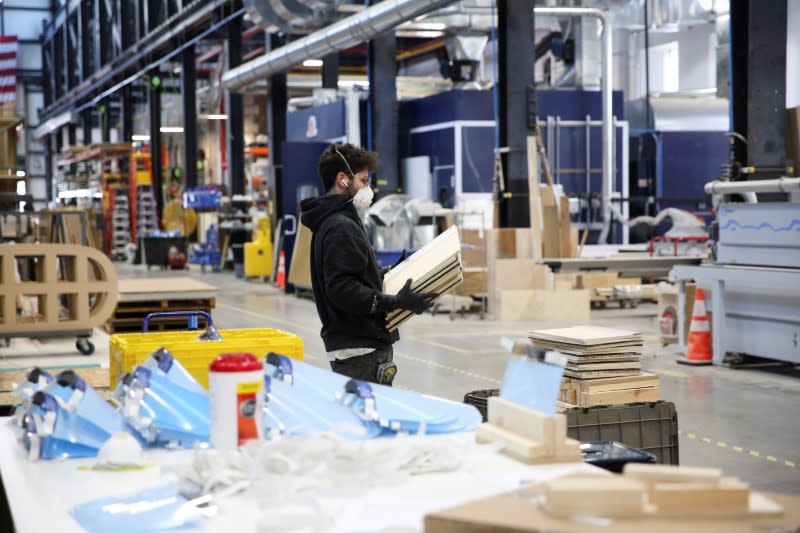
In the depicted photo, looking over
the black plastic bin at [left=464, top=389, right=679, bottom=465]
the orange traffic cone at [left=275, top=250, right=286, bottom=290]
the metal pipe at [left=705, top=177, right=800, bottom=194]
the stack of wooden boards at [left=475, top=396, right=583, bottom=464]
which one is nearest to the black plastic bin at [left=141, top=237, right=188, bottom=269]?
the orange traffic cone at [left=275, top=250, right=286, bottom=290]

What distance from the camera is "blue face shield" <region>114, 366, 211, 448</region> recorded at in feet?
8.46

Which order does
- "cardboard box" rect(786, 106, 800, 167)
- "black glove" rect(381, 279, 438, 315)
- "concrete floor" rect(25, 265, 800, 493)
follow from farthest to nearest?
"cardboard box" rect(786, 106, 800, 167)
"concrete floor" rect(25, 265, 800, 493)
"black glove" rect(381, 279, 438, 315)

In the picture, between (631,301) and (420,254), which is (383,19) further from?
(420,254)

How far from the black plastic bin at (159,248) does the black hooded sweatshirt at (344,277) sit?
20.3 meters

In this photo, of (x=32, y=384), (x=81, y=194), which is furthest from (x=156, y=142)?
(x=32, y=384)

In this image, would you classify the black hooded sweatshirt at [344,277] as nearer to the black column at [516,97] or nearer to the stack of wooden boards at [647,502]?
the stack of wooden boards at [647,502]

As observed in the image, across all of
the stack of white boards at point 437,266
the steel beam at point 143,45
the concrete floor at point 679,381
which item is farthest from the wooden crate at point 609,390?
the steel beam at point 143,45

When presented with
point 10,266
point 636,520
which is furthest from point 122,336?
point 10,266

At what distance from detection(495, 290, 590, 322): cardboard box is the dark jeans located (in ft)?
28.6

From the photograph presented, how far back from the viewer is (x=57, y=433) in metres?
2.53

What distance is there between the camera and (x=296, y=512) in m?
1.89

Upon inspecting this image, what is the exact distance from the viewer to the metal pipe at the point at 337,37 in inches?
537

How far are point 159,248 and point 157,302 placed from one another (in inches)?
561

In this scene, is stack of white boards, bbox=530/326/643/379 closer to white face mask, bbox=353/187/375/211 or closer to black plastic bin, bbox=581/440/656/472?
white face mask, bbox=353/187/375/211
